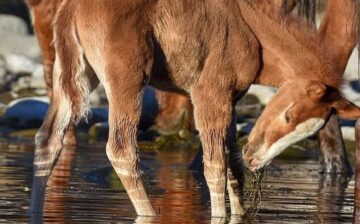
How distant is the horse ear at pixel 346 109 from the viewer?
40.8 feet

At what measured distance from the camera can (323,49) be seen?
42.5ft

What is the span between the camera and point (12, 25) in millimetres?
31938

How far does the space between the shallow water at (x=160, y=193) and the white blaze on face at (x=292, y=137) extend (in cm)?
53

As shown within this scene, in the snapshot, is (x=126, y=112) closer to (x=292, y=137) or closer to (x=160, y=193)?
(x=292, y=137)

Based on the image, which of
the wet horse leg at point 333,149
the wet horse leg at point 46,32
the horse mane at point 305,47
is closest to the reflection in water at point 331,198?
the wet horse leg at point 333,149

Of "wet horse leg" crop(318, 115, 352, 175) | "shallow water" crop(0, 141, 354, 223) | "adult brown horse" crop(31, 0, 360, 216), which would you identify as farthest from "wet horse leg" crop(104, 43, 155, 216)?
"wet horse leg" crop(318, 115, 352, 175)

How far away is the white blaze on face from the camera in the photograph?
12.4m

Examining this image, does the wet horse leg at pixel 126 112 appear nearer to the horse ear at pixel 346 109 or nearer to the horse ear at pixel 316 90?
the horse ear at pixel 316 90

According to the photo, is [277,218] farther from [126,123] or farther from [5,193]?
[5,193]

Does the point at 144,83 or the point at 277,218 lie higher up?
the point at 144,83

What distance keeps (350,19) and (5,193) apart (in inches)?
171

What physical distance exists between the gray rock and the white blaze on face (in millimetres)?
19732

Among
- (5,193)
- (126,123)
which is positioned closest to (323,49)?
(126,123)

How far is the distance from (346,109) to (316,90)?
0.39 metres
